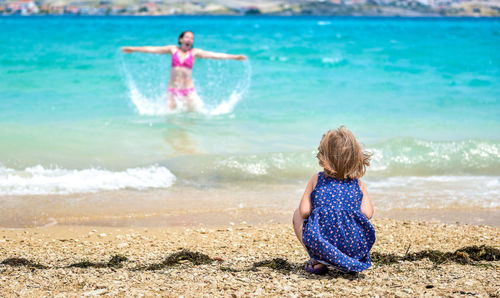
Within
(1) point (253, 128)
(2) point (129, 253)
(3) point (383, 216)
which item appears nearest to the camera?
(2) point (129, 253)

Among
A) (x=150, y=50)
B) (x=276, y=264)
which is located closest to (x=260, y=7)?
(x=150, y=50)

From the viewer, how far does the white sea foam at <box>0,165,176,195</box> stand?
6.41 m

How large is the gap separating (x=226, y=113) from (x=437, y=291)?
8.45 metres

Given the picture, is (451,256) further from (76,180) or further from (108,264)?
(76,180)

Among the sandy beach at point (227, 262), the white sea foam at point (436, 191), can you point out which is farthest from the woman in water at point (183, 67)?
the sandy beach at point (227, 262)

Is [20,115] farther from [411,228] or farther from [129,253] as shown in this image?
[411,228]

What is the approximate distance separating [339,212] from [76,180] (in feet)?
13.4

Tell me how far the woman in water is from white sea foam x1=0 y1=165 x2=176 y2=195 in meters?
3.40

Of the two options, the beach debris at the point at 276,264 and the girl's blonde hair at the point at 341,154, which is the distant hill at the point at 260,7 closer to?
the beach debris at the point at 276,264

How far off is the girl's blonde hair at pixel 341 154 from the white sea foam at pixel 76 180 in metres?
3.52

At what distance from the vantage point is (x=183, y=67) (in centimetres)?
1051

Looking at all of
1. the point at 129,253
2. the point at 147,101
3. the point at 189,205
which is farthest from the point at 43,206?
the point at 147,101

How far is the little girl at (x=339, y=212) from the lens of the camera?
3.49 meters

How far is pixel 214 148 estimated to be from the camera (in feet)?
28.8
